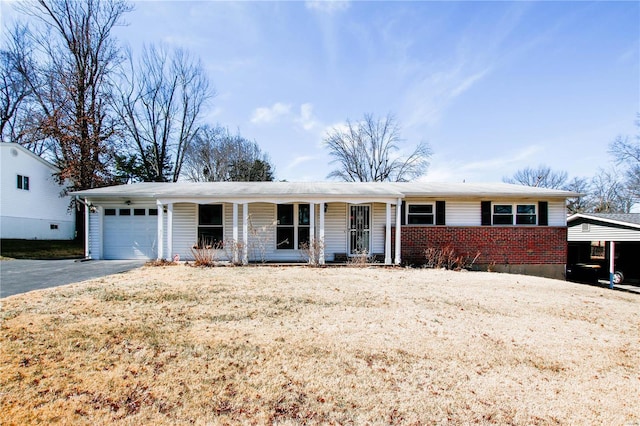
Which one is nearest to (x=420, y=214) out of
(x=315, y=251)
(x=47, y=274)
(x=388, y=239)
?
(x=388, y=239)

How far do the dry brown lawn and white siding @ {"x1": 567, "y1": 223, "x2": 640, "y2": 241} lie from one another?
12.1 metres

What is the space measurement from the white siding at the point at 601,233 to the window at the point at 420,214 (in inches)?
452

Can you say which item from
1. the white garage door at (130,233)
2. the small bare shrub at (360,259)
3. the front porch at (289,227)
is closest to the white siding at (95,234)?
the white garage door at (130,233)

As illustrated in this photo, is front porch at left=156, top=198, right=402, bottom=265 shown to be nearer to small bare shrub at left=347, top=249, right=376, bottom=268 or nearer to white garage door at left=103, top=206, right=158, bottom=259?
small bare shrub at left=347, top=249, right=376, bottom=268

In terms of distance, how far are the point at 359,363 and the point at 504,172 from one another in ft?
149

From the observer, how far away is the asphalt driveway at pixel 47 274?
23.5 feet

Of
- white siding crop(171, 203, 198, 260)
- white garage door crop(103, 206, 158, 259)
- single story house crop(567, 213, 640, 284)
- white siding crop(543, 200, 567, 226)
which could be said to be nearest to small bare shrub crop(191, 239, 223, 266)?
white siding crop(171, 203, 198, 260)

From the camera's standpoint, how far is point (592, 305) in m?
7.31

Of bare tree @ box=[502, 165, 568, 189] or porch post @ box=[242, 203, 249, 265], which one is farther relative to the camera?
bare tree @ box=[502, 165, 568, 189]

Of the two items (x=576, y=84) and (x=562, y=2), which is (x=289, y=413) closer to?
(x=562, y=2)

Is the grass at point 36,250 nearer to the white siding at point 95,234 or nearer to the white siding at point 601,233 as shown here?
the white siding at point 95,234

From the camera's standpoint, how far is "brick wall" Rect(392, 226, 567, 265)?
39.2 feet

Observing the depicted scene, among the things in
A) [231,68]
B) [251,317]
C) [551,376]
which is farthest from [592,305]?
[231,68]

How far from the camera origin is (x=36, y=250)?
15094 mm
